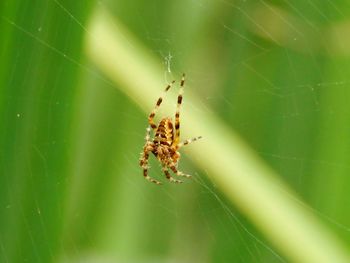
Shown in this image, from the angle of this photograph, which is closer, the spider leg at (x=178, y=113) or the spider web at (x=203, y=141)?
the spider web at (x=203, y=141)

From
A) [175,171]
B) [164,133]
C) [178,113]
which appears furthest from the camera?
[164,133]

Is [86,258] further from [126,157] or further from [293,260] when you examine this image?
[293,260]

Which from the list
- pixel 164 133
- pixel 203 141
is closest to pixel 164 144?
pixel 164 133

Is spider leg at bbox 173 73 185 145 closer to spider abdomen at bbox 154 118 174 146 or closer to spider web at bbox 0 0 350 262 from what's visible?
spider abdomen at bbox 154 118 174 146

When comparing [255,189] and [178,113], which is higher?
[178,113]

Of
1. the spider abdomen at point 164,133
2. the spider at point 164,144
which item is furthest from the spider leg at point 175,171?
the spider abdomen at point 164,133

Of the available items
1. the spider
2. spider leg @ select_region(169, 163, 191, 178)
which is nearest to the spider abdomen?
the spider

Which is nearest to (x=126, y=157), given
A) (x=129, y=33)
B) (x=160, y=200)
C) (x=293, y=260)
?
(x=160, y=200)

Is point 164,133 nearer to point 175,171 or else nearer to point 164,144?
point 164,144

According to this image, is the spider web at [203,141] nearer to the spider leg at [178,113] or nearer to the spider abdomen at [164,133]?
the spider leg at [178,113]
